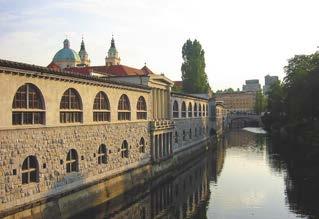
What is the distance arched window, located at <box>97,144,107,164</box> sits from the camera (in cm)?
3878

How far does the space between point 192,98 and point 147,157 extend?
3101 cm

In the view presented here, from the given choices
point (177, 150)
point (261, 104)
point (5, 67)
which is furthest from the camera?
point (261, 104)

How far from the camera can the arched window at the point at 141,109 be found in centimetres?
4850

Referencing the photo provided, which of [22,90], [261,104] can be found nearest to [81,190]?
[22,90]

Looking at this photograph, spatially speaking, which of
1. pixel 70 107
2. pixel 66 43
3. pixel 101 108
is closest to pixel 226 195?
pixel 101 108

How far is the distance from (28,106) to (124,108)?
52.9 feet

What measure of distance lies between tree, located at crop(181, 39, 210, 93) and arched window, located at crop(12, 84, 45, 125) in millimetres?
72223

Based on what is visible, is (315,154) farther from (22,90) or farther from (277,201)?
(22,90)

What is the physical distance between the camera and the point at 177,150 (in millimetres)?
63844

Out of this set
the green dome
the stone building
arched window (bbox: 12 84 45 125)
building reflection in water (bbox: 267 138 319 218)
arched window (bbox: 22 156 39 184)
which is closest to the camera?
the stone building

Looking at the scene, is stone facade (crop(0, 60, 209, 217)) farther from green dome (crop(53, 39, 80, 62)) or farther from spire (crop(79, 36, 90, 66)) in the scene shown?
spire (crop(79, 36, 90, 66))

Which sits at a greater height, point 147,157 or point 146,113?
point 146,113

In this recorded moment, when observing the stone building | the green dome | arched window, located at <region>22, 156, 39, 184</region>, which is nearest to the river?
the stone building

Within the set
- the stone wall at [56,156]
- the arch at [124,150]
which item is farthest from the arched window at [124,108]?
the arch at [124,150]
